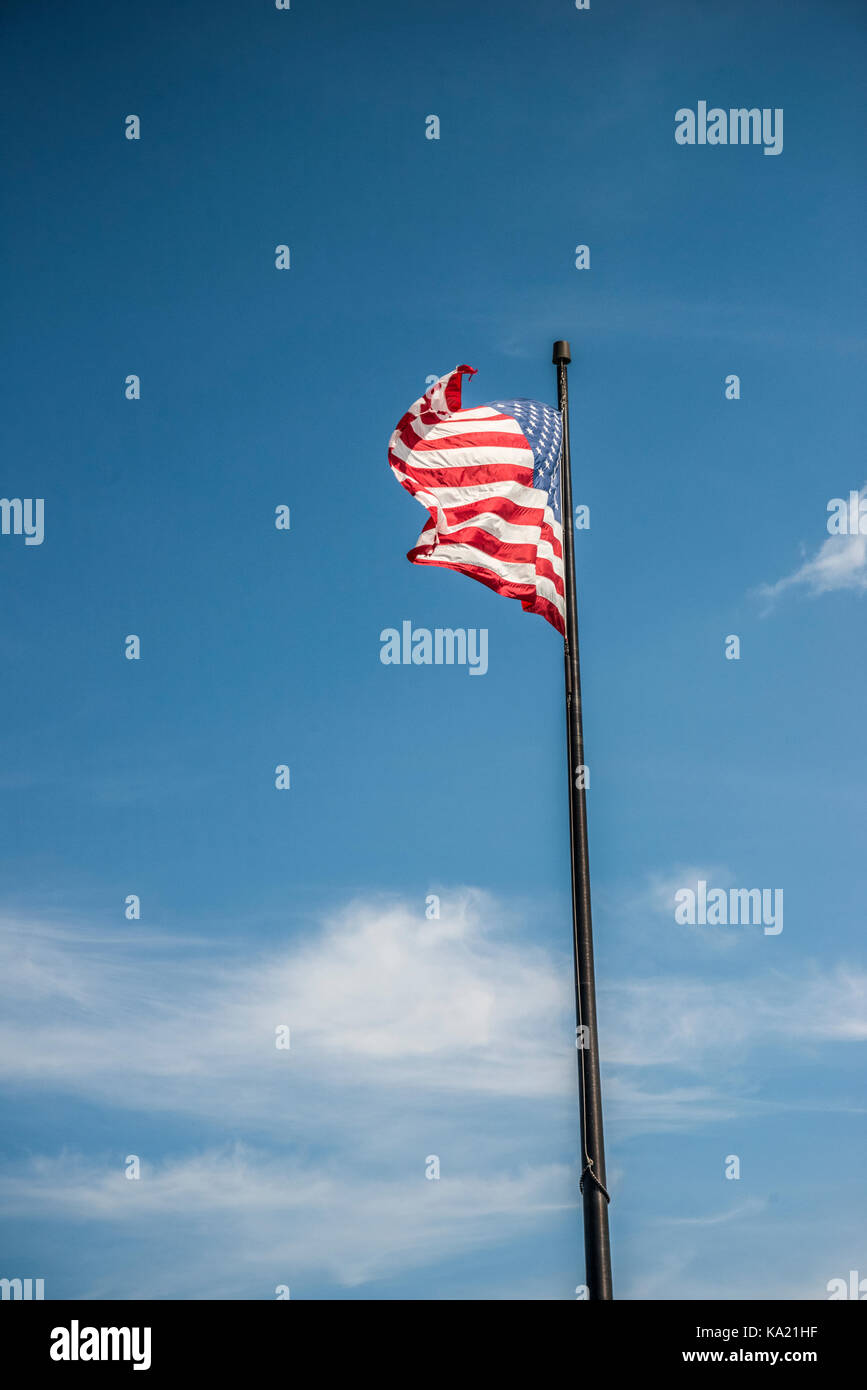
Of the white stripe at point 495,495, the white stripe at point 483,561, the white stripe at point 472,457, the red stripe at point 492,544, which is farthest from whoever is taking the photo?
the white stripe at point 472,457

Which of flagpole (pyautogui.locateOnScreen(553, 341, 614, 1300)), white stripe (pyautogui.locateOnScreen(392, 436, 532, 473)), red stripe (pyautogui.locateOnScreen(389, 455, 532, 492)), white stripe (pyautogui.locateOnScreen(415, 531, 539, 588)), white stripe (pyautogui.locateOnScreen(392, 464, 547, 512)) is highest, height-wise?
white stripe (pyautogui.locateOnScreen(392, 436, 532, 473))

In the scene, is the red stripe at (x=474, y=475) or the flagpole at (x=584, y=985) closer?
the flagpole at (x=584, y=985)

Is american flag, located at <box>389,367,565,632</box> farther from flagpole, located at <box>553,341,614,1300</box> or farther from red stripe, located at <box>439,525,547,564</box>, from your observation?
flagpole, located at <box>553,341,614,1300</box>

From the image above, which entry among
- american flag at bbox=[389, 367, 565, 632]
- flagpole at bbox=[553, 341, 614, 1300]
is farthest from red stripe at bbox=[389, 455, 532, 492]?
flagpole at bbox=[553, 341, 614, 1300]

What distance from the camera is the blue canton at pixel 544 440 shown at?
552 inches

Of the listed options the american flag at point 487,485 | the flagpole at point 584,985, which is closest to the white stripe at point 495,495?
the american flag at point 487,485

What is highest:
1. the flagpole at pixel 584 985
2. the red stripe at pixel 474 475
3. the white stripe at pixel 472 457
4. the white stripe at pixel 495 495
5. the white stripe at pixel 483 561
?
the white stripe at pixel 472 457

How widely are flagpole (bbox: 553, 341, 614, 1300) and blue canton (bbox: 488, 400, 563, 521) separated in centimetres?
82

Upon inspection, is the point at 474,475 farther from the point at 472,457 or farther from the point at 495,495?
the point at 495,495

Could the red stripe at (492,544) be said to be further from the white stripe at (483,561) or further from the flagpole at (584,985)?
the flagpole at (584,985)

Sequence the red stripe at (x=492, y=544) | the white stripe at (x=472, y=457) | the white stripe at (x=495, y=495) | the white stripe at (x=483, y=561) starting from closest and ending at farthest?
the white stripe at (x=483, y=561), the red stripe at (x=492, y=544), the white stripe at (x=495, y=495), the white stripe at (x=472, y=457)

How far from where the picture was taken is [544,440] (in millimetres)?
14117

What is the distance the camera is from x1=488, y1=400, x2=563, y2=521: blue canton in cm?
1402

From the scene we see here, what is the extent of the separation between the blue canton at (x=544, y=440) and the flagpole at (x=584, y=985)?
82 cm
